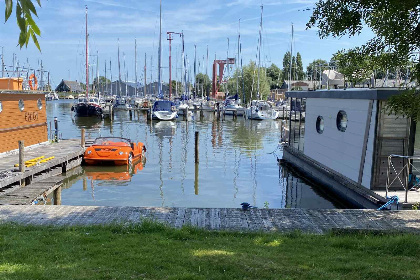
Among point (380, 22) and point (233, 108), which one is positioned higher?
point (380, 22)

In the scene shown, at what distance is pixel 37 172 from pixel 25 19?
1857 cm

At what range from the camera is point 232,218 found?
10.8 m

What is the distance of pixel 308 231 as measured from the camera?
9727mm

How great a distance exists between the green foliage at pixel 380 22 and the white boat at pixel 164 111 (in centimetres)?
5228

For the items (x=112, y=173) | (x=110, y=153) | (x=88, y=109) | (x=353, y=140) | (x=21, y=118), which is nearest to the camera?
(x=353, y=140)

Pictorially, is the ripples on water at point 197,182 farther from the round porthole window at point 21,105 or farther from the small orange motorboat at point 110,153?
the round porthole window at point 21,105

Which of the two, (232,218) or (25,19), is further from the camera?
(232,218)

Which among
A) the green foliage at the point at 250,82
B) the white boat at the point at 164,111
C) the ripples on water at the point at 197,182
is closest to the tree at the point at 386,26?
the ripples on water at the point at 197,182

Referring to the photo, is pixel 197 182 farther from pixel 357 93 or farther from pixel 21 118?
pixel 21 118

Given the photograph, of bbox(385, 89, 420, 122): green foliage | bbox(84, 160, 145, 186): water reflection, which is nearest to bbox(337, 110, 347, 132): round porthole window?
bbox(385, 89, 420, 122): green foliage

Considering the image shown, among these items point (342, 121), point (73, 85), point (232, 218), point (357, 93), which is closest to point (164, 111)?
point (342, 121)

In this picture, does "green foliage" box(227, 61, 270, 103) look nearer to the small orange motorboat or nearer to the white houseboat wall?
the small orange motorboat

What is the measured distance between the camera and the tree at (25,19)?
214 centimetres

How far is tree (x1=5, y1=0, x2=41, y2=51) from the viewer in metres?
2.14
